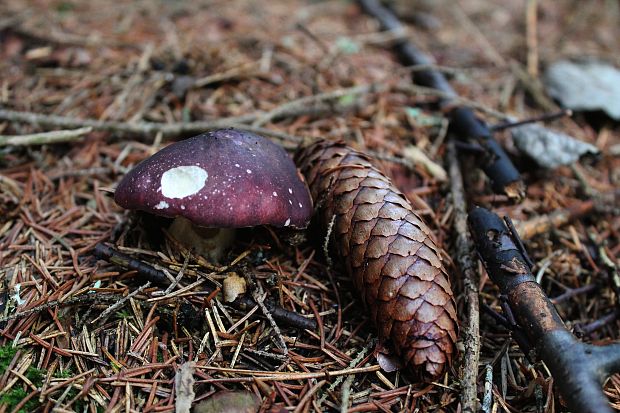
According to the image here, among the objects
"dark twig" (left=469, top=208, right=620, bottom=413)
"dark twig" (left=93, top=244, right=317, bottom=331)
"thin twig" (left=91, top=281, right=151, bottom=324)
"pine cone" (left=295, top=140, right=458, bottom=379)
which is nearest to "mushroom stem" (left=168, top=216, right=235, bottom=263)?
"dark twig" (left=93, top=244, right=317, bottom=331)

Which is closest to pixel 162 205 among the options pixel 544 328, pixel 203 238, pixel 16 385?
pixel 203 238

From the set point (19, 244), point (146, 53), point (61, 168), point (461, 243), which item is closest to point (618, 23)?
point (461, 243)

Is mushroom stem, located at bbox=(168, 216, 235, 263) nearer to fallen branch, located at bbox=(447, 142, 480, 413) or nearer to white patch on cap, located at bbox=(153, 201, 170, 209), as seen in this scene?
white patch on cap, located at bbox=(153, 201, 170, 209)

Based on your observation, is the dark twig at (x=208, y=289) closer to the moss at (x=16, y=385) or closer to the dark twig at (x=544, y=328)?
the moss at (x=16, y=385)

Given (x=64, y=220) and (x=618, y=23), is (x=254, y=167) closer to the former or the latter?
(x=64, y=220)

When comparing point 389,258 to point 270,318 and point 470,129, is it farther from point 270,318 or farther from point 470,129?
point 470,129

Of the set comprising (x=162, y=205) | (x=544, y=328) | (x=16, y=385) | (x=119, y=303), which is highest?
(x=162, y=205)
